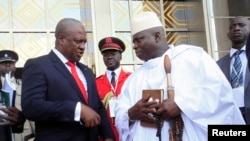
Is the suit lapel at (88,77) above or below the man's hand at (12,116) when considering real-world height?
above

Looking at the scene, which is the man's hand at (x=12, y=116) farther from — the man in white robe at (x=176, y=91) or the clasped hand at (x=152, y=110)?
the clasped hand at (x=152, y=110)

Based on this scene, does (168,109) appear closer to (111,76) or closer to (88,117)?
(88,117)

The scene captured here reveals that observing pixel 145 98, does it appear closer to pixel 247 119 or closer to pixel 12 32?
pixel 247 119

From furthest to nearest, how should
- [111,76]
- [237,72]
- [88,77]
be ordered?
1. [111,76]
2. [237,72]
3. [88,77]

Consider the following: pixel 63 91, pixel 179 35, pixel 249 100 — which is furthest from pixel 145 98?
pixel 179 35

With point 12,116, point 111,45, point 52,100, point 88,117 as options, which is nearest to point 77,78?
point 52,100

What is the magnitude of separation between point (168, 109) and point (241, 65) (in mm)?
1486

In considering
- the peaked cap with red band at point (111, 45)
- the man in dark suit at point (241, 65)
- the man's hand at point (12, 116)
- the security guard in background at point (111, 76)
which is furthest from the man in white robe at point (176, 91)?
the peaked cap with red band at point (111, 45)

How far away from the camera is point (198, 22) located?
7.82m

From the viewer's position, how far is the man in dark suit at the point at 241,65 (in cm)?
370

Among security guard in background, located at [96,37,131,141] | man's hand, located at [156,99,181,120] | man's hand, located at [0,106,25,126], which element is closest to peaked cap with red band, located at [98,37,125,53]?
security guard in background, located at [96,37,131,141]

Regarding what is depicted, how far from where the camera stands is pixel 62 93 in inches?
130

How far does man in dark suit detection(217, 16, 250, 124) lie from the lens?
3695 millimetres

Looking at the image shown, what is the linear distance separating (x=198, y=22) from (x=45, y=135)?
514 centimetres
